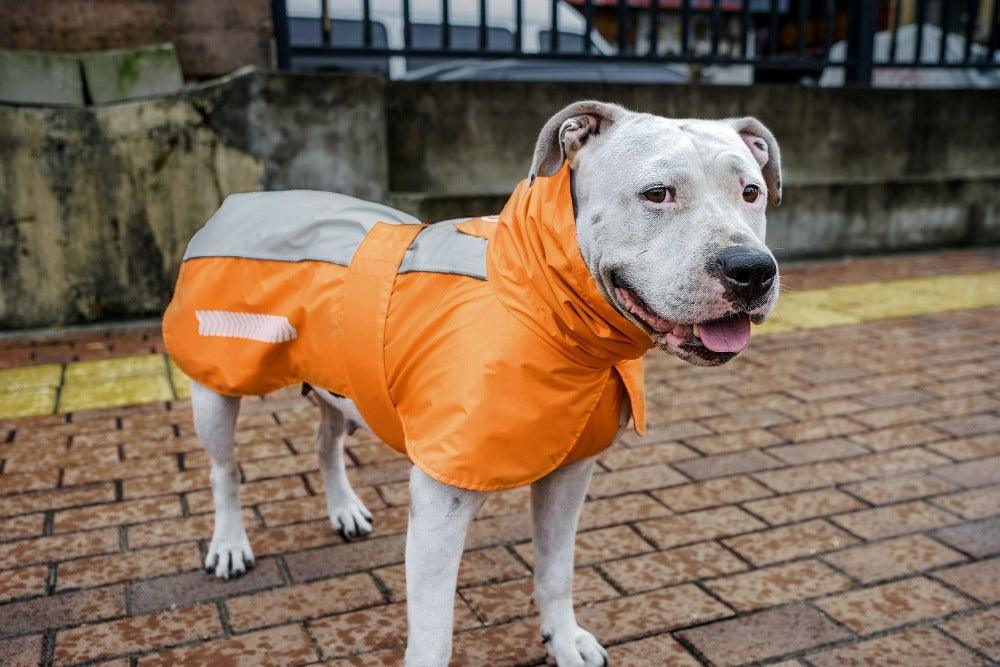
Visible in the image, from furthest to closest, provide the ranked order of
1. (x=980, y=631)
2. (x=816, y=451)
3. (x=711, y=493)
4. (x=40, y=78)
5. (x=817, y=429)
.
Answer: (x=40, y=78) < (x=817, y=429) < (x=816, y=451) < (x=711, y=493) < (x=980, y=631)

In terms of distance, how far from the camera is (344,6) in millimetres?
7328

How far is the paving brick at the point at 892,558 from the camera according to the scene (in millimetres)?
3035

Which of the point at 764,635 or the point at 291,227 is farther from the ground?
the point at 291,227

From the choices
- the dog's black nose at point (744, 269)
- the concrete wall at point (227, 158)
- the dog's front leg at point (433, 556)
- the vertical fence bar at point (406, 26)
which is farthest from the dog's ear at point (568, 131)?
the vertical fence bar at point (406, 26)

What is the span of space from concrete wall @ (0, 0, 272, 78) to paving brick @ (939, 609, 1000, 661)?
18.0 feet

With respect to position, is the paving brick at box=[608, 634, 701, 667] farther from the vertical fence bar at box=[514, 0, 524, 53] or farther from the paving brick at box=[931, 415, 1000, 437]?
the vertical fence bar at box=[514, 0, 524, 53]

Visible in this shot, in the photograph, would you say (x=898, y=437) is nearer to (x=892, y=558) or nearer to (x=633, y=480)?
(x=892, y=558)

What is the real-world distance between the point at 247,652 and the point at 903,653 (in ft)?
6.13

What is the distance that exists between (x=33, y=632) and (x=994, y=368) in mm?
4976

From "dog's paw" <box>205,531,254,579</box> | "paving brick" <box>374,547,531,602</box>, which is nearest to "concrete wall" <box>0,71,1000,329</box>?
"paving brick" <box>374,547,531,602</box>

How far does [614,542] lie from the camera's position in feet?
10.6

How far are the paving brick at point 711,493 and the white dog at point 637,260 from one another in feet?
3.62

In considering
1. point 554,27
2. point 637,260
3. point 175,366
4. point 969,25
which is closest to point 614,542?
point 637,260

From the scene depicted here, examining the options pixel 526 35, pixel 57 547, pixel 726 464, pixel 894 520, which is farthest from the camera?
pixel 526 35
